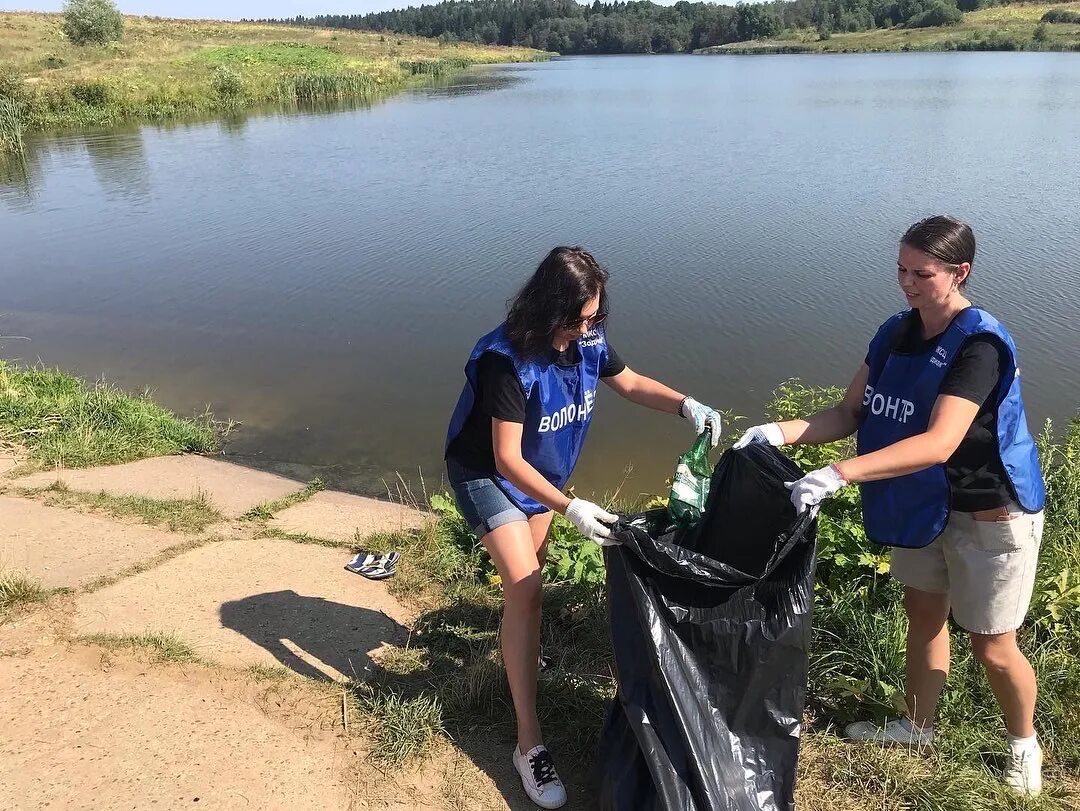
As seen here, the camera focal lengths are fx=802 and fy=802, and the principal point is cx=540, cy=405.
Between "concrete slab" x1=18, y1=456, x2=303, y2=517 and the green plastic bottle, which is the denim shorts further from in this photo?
"concrete slab" x1=18, y1=456, x2=303, y2=517

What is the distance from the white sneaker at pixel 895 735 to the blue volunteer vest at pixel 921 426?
0.73 metres

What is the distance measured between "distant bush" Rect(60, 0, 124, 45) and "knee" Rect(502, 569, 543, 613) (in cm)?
5245

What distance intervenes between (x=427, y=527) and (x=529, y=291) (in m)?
2.15

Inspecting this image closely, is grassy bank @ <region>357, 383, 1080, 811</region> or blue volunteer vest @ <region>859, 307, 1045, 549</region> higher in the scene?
blue volunteer vest @ <region>859, 307, 1045, 549</region>

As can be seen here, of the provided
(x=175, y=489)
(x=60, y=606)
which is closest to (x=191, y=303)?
(x=175, y=489)

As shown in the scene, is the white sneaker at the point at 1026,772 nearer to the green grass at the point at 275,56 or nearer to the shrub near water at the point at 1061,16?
the green grass at the point at 275,56

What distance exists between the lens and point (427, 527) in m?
4.36

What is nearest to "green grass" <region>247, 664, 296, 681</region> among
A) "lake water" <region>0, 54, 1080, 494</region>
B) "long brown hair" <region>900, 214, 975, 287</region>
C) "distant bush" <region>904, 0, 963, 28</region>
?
"long brown hair" <region>900, 214, 975, 287</region>

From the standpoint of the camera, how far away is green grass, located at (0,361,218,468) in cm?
581

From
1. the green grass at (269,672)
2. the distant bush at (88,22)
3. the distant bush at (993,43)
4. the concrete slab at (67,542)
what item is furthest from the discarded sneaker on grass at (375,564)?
the distant bush at (993,43)

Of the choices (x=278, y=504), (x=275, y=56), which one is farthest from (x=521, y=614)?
(x=275, y=56)

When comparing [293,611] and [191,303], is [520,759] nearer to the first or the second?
[293,611]

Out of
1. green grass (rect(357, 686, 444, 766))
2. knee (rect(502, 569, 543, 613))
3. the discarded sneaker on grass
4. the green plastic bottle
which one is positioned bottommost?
the discarded sneaker on grass

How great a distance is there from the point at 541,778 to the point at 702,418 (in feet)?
4.44
